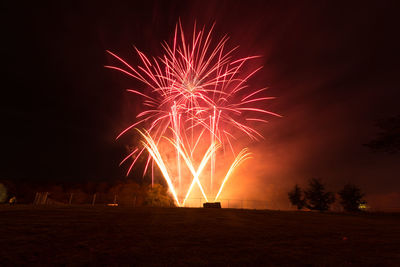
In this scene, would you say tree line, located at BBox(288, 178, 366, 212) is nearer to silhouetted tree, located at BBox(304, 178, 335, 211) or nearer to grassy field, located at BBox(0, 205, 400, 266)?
silhouetted tree, located at BBox(304, 178, 335, 211)

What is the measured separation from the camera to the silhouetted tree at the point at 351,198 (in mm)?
53906

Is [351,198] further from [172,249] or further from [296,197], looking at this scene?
[172,249]

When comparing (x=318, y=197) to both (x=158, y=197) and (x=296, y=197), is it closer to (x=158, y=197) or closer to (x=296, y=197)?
(x=296, y=197)

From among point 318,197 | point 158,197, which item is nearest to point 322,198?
point 318,197

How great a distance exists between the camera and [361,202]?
182 ft

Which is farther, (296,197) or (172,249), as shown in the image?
(296,197)

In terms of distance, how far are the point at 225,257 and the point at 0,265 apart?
6.32m

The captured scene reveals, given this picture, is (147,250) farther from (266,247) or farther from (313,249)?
(313,249)

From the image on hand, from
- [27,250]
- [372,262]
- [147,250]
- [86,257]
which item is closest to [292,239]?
[372,262]

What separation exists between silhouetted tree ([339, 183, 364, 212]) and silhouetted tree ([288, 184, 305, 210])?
10664 millimetres

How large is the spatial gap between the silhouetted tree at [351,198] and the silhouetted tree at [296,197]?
35.0ft

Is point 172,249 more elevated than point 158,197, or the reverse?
point 158,197

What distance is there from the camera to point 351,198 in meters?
54.2

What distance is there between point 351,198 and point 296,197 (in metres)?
13.5
